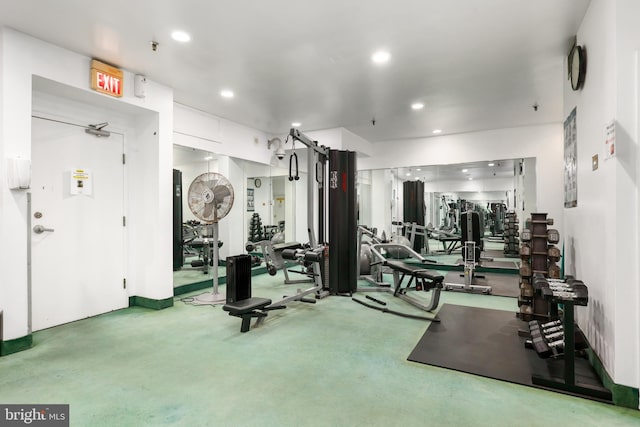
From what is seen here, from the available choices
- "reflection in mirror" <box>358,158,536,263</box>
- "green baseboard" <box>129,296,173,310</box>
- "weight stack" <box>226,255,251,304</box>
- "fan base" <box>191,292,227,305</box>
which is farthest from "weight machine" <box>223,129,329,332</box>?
"reflection in mirror" <box>358,158,536,263</box>

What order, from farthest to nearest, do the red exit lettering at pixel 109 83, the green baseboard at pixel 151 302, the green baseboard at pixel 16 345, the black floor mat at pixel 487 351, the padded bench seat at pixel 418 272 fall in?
the green baseboard at pixel 151 302
the padded bench seat at pixel 418 272
the red exit lettering at pixel 109 83
the green baseboard at pixel 16 345
the black floor mat at pixel 487 351

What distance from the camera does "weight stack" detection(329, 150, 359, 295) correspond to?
5410 mm

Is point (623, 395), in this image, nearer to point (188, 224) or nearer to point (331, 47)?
point (331, 47)

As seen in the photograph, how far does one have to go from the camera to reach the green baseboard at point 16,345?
3.10 m

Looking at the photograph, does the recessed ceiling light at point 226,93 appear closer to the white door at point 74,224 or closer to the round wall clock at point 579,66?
the white door at point 74,224

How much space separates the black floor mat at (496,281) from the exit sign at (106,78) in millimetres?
6063

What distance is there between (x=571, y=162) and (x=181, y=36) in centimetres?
441

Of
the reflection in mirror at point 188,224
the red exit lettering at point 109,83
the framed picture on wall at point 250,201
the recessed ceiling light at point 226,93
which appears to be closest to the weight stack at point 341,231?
the recessed ceiling light at point 226,93

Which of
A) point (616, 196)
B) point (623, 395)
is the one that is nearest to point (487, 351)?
point (623, 395)

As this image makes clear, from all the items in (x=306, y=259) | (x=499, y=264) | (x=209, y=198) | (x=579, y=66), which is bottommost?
(x=499, y=264)

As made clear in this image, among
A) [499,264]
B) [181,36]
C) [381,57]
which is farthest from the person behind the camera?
[499,264]

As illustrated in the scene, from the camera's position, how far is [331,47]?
3.63 meters

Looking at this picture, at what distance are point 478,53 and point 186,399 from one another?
448cm

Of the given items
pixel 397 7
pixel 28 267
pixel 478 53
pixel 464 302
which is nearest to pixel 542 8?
pixel 478 53
